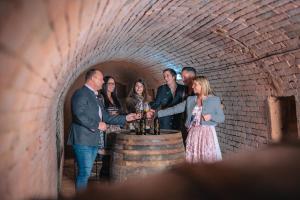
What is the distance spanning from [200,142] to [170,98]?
4.20 feet

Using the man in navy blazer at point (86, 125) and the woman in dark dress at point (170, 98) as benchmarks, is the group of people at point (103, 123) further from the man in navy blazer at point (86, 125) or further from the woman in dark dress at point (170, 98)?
the woman in dark dress at point (170, 98)

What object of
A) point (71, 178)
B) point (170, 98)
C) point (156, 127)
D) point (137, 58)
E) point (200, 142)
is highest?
point (137, 58)

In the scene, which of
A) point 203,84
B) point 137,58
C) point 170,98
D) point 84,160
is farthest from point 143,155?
point 137,58

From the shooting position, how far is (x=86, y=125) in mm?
3688

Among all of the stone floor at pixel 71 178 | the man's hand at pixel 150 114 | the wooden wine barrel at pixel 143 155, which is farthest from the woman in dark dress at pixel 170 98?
the wooden wine barrel at pixel 143 155

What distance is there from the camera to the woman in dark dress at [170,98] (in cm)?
473

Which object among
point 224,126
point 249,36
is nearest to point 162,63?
point 224,126

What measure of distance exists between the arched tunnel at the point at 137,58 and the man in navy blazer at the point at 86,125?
0.79 feet

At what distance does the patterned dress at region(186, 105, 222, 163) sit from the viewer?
12.1 feet

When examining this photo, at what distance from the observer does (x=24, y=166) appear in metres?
1.55

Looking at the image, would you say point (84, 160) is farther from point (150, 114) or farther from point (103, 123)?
point (150, 114)

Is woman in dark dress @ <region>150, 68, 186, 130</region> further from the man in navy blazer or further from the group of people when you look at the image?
the man in navy blazer

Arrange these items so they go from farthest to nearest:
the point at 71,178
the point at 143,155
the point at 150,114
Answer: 1. the point at 71,178
2. the point at 150,114
3. the point at 143,155

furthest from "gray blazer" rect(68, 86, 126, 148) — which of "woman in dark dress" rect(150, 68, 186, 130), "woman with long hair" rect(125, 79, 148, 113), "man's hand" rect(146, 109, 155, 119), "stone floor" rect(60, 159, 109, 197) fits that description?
"woman with long hair" rect(125, 79, 148, 113)
